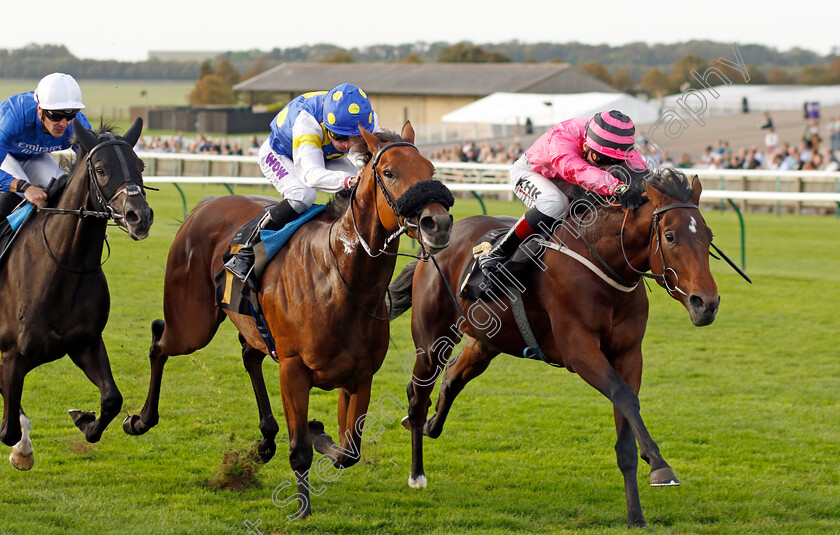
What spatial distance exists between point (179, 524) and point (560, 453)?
7.57 feet

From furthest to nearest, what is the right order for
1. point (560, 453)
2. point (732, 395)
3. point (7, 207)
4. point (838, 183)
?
point (838, 183) → point (732, 395) → point (560, 453) → point (7, 207)

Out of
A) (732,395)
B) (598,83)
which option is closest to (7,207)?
(732,395)

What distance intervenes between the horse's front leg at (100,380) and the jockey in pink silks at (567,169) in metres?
1.98

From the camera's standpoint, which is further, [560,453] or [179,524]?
[560,453]

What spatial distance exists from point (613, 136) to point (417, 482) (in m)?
2.00

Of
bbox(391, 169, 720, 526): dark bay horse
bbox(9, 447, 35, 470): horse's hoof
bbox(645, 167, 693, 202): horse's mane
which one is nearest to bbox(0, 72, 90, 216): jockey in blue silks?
bbox(9, 447, 35, 470): horse's hoof

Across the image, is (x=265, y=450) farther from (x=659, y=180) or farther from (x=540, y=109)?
(x=540, y=109)

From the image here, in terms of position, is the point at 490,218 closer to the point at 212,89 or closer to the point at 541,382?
the point at 541,382

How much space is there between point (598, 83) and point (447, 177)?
46.9 metres

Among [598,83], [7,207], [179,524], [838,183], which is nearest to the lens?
[179,524]

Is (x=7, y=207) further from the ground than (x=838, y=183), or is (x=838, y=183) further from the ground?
(x=7, y=207)

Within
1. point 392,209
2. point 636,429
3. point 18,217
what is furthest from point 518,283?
point 18,217

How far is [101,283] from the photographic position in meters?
4.79

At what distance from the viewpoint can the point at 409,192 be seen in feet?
11.6
